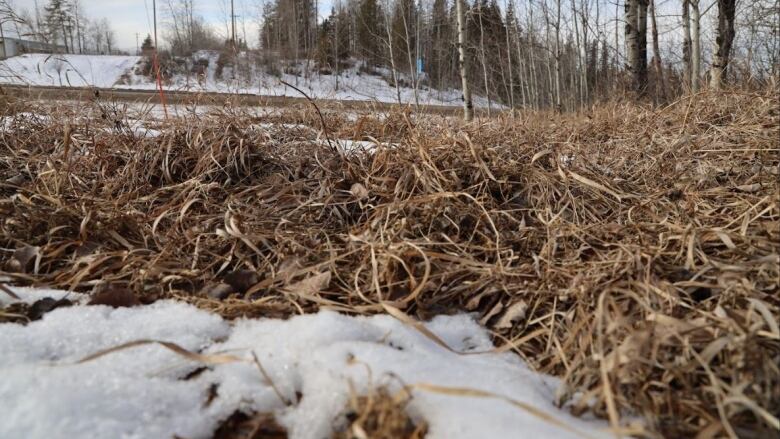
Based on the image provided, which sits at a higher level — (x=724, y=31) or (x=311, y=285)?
(x=724, y=31)

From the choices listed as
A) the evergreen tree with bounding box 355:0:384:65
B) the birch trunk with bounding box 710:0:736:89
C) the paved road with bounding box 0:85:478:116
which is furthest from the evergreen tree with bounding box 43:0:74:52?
the evergreen tree with bounding box 355:0:384:65

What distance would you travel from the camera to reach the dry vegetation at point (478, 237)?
892mm

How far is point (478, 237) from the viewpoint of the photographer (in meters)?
1.63

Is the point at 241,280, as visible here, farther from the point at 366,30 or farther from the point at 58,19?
the point at 366,30

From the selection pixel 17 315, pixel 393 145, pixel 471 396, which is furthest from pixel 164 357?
pixel 393 145

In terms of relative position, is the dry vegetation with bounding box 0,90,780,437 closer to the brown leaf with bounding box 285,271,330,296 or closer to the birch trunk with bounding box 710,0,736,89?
the brown leaf with bounding box 285,271,330,296

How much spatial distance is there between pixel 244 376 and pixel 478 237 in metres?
0.99

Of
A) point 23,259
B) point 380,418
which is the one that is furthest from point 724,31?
point 23,259

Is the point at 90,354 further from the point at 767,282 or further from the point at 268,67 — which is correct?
the point at 268,67

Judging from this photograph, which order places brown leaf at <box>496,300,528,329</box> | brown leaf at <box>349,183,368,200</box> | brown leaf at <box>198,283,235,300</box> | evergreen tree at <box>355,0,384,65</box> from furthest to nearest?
1. evergreen tree at <box>355,0,384,65</box>
2. brown leaf at <box>349,183,368,200</box>
3. brown leaf at <box>198,283,235,300</box>
4. brown leaf at <box>496,300,528,329</box>

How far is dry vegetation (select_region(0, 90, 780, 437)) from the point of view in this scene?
892 mm

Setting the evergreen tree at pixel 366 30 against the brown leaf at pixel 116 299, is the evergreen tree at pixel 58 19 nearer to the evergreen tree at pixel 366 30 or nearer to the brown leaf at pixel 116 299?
the brown leaf at pixel 116 299

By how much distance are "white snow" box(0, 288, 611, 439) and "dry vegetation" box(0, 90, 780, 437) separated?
103 mm

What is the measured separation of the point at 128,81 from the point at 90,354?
1231 inches
